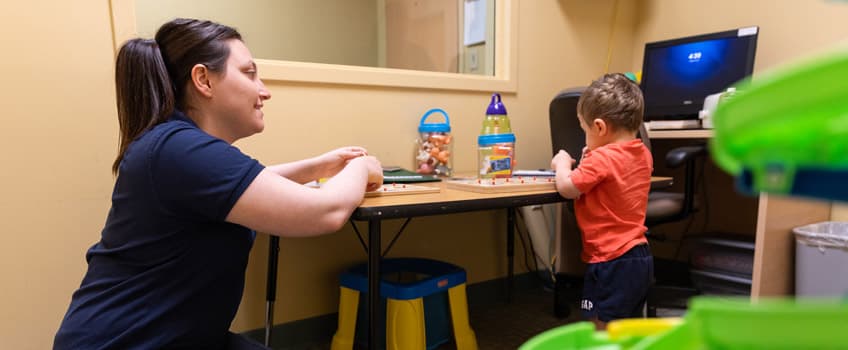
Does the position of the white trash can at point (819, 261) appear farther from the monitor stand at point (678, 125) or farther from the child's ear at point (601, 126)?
the child's ear at point (601, 126)

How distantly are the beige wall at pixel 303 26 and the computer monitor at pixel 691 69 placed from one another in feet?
5.51

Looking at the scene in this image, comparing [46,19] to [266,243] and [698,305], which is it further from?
[698,305]

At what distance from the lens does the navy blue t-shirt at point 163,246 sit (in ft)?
2.67

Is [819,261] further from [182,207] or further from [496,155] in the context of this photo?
[182,207]

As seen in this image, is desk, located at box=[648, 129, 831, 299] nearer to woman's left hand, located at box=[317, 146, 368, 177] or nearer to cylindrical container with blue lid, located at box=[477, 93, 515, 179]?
cylindrical container with blue lid, located at box=[477, 93, 515, 179]

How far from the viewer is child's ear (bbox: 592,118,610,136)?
1.44 metres

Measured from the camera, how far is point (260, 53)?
9.50 ft

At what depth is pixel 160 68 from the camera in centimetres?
95

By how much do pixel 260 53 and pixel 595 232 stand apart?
2236 mm

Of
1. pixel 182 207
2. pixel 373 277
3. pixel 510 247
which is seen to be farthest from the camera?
pixel 510 247

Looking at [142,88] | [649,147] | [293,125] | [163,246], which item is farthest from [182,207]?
[649,147]

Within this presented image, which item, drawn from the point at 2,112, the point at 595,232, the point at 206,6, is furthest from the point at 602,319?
the point at 206,6

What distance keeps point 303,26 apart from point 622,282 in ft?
7.86

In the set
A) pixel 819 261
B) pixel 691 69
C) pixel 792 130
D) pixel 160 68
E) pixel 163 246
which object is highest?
pixel 691 69
